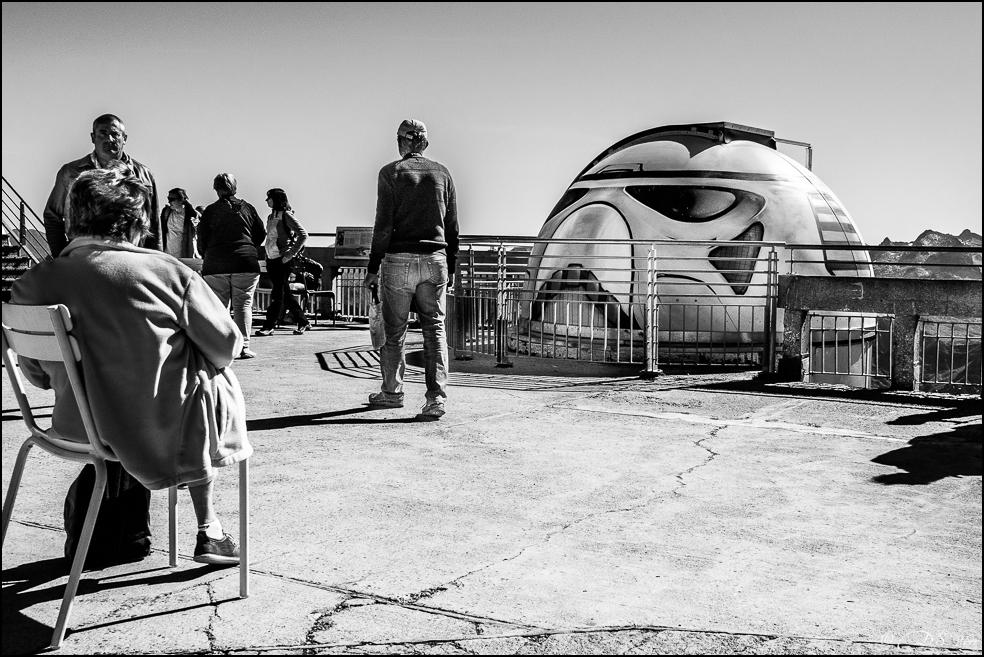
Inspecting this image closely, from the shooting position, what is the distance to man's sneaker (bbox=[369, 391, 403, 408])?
794cm

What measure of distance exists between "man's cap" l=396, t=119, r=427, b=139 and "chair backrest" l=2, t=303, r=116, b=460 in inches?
172

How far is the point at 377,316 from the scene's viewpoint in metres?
8.95

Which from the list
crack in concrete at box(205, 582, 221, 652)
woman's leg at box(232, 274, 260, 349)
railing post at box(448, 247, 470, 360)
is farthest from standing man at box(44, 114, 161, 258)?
railing post at box(448, 247, 470, 360)

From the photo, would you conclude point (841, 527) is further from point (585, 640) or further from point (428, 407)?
point (428, 407)

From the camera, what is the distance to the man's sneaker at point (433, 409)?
290 inches

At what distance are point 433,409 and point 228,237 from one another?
156 inches

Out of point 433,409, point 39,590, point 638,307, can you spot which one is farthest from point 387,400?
point 638,307

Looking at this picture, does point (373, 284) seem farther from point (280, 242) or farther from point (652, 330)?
point (280, 242)

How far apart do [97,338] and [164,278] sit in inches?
11.4

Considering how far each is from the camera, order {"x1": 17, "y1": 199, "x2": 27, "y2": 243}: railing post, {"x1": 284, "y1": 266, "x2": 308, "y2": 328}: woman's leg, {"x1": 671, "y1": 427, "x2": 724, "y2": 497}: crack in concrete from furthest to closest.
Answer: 1. {"x1": 17, "y1": 199, "x2": 27, "y2": 243}: railing post
2. {"x1": 284, "y1": 266, "x2": 308, "y2": 328}: woman's leg
3. {"x1": 671, "y1": 427, "x2": 724, "y2": 497}: crack in concrete

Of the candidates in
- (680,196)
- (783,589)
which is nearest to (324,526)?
(783,589)

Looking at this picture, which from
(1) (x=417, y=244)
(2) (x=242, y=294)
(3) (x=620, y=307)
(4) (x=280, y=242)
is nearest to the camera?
(1) (x=417, y=244)

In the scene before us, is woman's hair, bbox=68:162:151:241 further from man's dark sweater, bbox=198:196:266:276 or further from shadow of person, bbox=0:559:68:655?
man's dark sweater, bbox=198:196:266:276

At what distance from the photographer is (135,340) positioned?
10.8 feet
